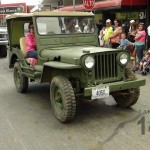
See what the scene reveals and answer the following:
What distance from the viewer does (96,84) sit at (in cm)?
567

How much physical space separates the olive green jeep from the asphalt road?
264 millimetres

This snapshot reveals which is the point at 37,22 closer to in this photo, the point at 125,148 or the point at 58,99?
the point at 58,99

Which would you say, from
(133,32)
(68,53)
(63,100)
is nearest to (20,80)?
(68,53)

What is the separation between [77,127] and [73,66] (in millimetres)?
987

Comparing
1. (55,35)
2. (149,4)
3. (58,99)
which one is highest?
(149,4)

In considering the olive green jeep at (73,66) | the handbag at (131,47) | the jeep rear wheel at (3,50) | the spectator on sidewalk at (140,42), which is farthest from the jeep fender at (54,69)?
the jeep rear wheel at (3,50)

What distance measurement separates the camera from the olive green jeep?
5527mm

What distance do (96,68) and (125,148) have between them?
159 cm

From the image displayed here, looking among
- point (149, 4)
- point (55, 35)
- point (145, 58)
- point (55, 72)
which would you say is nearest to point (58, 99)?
point (55, 72)

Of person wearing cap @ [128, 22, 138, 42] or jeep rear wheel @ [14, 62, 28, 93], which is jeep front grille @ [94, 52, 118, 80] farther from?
person wearing cap @ [128, 22, 138, 42]

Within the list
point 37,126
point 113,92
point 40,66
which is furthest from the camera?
point 40,66

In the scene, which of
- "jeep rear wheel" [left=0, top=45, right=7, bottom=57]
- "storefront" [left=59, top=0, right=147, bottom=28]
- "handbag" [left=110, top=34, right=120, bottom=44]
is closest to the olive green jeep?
"handbag" [left=110, top=34, right=120, bottom=44]

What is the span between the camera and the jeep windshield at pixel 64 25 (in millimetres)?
6961

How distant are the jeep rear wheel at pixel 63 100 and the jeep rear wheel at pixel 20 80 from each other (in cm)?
200
